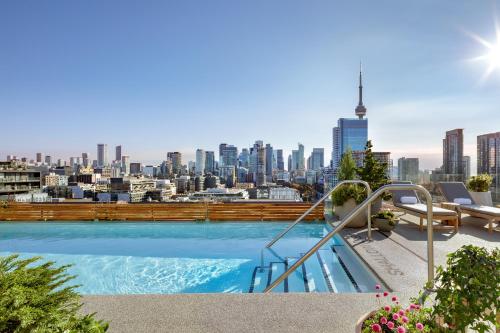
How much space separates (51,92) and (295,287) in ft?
49.9

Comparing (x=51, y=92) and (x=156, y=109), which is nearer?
(x=51, y=92)

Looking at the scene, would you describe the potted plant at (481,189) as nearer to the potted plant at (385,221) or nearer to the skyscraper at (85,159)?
the potted plant at (385,221)

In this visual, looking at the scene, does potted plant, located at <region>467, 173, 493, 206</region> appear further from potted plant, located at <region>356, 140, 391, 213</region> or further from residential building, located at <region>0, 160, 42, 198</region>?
A: residential building, located at <region>0, 160, 42, 198</region>

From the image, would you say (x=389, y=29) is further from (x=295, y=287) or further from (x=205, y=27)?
(x=295, y=287)

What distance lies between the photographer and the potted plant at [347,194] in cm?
707

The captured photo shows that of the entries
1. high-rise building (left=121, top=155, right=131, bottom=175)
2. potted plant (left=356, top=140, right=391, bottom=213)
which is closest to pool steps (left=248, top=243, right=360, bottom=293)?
potted plant (left=356, top=140, right=391, bottom=213)

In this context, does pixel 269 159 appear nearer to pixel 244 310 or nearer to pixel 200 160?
pixel 200 160

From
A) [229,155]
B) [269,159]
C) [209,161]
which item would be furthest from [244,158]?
[269,159]

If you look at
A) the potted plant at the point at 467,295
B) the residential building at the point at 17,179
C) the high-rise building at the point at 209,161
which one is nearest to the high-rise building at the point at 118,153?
the high-rise building at the point at 209,161

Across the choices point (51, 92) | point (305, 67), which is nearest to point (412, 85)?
point (305, 67)

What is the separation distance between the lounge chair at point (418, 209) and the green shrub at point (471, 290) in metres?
4.86

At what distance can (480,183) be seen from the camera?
732cm

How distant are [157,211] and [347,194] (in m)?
5.73

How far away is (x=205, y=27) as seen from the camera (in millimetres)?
9047
